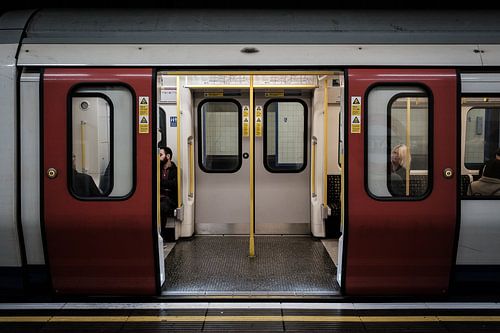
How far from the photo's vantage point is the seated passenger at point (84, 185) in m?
4.29

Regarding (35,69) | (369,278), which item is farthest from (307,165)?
(35,69)

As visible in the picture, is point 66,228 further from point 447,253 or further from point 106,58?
point 447,253

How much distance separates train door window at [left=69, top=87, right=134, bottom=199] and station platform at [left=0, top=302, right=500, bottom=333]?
1.07 m

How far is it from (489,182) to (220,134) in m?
3.88

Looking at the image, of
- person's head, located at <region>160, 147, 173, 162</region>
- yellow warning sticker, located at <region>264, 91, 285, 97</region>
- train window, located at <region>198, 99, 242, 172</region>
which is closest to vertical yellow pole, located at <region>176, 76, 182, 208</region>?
person's head, located at <region>160, 147, 173, 162</region>

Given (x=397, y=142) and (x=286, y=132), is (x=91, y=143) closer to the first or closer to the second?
(x=397, y=142)

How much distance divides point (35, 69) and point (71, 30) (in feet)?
1.70

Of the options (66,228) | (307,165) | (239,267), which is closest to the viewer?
(66,228)

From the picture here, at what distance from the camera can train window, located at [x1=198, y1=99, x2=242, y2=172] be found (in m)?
7.04

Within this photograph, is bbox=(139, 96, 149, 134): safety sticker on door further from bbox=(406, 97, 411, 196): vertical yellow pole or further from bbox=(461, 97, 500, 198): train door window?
bbox=(461, 97, 500, 198): train door window

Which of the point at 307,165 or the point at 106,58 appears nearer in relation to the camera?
the point at 106,58

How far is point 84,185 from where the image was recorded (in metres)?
4.32

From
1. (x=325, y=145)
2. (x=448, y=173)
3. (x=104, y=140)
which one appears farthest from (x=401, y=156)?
(x=104, y=140)

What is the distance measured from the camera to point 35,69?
14.0 ft
